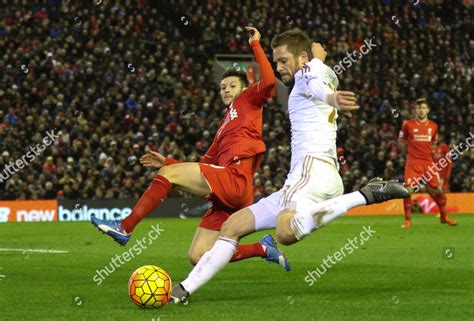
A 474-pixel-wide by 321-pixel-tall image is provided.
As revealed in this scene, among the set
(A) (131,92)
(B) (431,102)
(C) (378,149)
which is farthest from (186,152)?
(B) (431,102)

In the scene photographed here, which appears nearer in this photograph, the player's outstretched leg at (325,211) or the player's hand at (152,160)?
the player's outstretched leg at (325,211)

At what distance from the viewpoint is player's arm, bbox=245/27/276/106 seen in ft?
28.4

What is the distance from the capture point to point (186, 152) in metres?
27.9

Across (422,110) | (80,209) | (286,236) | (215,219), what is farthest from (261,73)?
(80,209)

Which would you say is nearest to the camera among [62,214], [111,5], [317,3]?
[62,214]

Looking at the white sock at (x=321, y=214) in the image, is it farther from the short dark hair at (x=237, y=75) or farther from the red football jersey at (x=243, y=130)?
the short dark hair at (x=237, y=75)

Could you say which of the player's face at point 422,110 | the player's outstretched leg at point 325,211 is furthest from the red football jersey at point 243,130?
the player's face at point 422,110

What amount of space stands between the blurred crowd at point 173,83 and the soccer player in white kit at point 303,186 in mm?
16472

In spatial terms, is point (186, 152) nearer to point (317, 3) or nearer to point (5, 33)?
point (5, 33)

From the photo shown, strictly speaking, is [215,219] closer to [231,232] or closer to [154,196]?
[154,196]

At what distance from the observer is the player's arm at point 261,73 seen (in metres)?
8.64

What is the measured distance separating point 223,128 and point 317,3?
28140 millimetres

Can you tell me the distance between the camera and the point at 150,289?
25.0ft

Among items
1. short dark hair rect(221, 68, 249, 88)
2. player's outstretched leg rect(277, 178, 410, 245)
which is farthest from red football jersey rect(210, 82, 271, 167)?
player's outstretched leg rect(277, 178, 410, 245)
